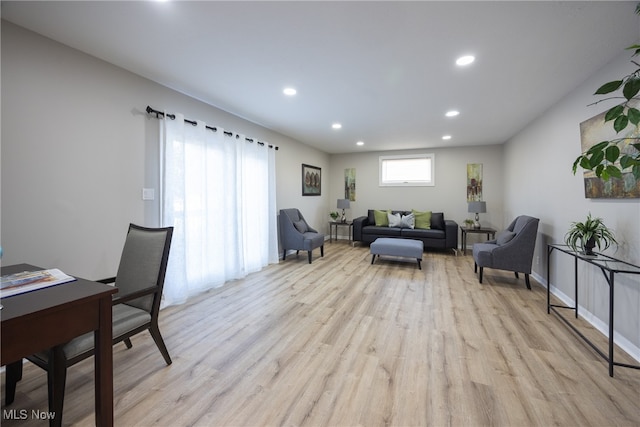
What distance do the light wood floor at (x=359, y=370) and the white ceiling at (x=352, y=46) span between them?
2423mm

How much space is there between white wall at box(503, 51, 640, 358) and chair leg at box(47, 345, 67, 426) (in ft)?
12.1

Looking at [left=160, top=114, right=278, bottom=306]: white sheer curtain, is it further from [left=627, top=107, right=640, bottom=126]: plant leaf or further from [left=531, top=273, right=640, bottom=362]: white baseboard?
[left=531, top=273, right=640, bottom=362]: white baseboard

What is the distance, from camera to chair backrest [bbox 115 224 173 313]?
1784 millimetres

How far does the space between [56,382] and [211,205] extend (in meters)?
2.35

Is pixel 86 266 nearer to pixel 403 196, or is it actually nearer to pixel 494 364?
pixel 494 364

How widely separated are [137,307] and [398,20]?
2.71 metres

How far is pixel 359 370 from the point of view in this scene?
5.96 feet

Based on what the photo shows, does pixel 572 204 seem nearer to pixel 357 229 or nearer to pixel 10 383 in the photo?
pixel 357 229

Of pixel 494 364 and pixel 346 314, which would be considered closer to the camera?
pixel 494 364

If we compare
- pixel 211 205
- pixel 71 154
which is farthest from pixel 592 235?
pixel 71 154

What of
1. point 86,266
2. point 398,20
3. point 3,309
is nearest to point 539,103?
point 398,20

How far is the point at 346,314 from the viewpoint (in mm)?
2695

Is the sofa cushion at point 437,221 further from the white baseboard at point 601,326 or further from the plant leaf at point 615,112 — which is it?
the plant leaf at point 615,112

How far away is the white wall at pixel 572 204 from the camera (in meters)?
2.06
